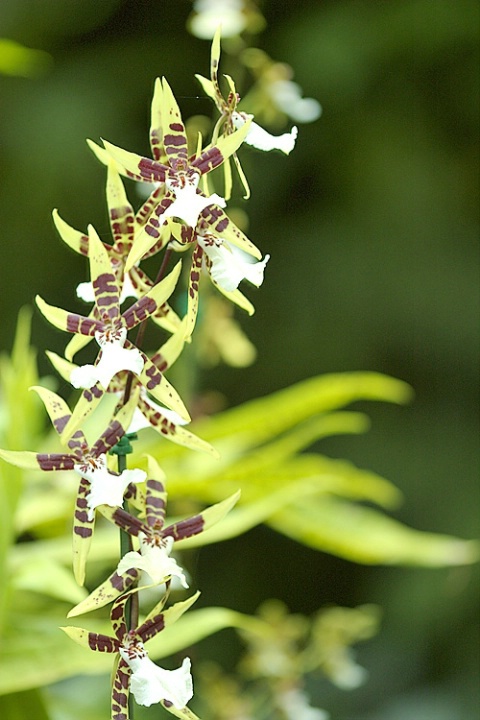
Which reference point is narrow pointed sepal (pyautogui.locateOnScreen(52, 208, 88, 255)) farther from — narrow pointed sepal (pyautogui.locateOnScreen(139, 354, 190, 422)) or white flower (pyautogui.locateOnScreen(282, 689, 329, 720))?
white flower (pyautogui.locateOnScreen(282, 689, 329, 720))

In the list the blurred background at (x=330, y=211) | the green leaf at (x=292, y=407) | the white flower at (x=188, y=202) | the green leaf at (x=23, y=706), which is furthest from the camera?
the blurred background at (x=330, y=211)

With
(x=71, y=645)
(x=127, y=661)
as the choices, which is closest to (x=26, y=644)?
(x=71, y=645)

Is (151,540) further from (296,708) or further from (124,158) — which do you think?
(296,708)

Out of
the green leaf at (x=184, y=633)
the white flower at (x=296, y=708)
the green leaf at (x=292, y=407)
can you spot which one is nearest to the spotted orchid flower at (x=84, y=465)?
the green leaf at (x=184, y=633)

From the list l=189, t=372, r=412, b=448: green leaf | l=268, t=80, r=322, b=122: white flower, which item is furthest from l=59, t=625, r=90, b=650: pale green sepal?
l=268, t=80, r=322, b=122: white flower

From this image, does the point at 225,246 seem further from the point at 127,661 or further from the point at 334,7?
the point at 334,7

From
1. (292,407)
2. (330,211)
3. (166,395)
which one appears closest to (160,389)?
(166,395)

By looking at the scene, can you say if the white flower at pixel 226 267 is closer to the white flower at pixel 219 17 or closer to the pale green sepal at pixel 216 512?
the pale green sepal at pixel 216 512
